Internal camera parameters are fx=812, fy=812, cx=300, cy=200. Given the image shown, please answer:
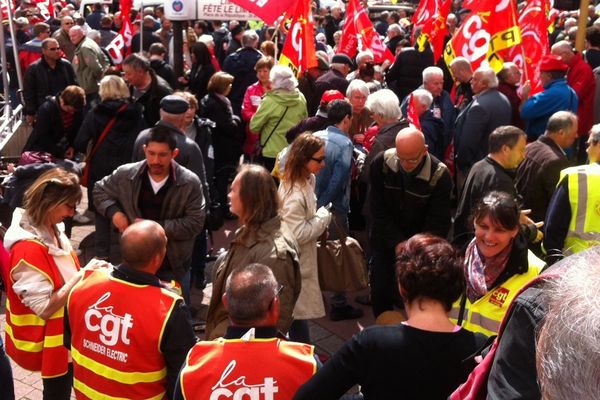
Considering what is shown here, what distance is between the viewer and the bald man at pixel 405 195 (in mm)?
5430

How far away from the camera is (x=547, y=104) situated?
7648 mm

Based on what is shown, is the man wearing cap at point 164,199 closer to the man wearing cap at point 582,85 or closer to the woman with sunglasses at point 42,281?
the woman with sunglasses at point 42,281

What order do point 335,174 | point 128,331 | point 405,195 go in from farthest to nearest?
1. point 335,174
2. point 405,195
3. point 128,331

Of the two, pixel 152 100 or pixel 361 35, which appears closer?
pixel 152 100

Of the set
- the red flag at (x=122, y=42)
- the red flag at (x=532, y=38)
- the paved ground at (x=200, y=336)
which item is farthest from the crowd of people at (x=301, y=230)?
the red flag at (x=122, y=42)

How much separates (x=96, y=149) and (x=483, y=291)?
173 inches

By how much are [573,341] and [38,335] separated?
10.9 ft

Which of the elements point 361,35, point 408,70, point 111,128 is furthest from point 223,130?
point 361,35

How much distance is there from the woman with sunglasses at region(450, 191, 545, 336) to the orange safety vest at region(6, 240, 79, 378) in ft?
6.53

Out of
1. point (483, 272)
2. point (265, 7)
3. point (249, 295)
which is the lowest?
point (483, 272)

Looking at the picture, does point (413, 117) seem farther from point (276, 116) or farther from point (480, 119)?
point (276, 116)

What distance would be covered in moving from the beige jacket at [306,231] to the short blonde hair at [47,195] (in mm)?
1333

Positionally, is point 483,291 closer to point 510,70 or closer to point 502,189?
point 502,189

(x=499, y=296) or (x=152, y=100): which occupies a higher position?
(x=499, y=296)
